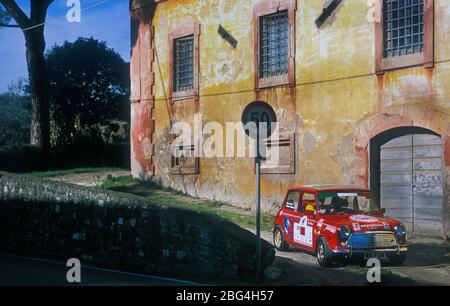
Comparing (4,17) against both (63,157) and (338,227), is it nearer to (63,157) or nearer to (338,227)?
(63,157)

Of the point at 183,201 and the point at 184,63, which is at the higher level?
the point at 184,63

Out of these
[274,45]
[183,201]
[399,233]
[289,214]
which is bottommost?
[183,201]

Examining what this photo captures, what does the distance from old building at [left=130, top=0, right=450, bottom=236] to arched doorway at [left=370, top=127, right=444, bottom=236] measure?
25 mm

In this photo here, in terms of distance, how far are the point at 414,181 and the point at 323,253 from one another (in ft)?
15.7

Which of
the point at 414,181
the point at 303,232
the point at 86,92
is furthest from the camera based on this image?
the point at 86,92

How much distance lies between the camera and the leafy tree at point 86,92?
31.7 m

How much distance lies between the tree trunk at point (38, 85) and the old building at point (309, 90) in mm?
7434

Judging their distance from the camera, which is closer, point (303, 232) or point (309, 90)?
point (303, 232)

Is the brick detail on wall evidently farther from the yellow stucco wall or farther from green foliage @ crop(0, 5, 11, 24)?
green foliage @ crop(0, 5, 11, 24)

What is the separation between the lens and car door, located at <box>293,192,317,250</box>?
1127 cm

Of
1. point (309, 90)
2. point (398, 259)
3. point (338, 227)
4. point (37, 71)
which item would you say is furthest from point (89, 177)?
point (398, 259)

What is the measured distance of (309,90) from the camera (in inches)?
659
